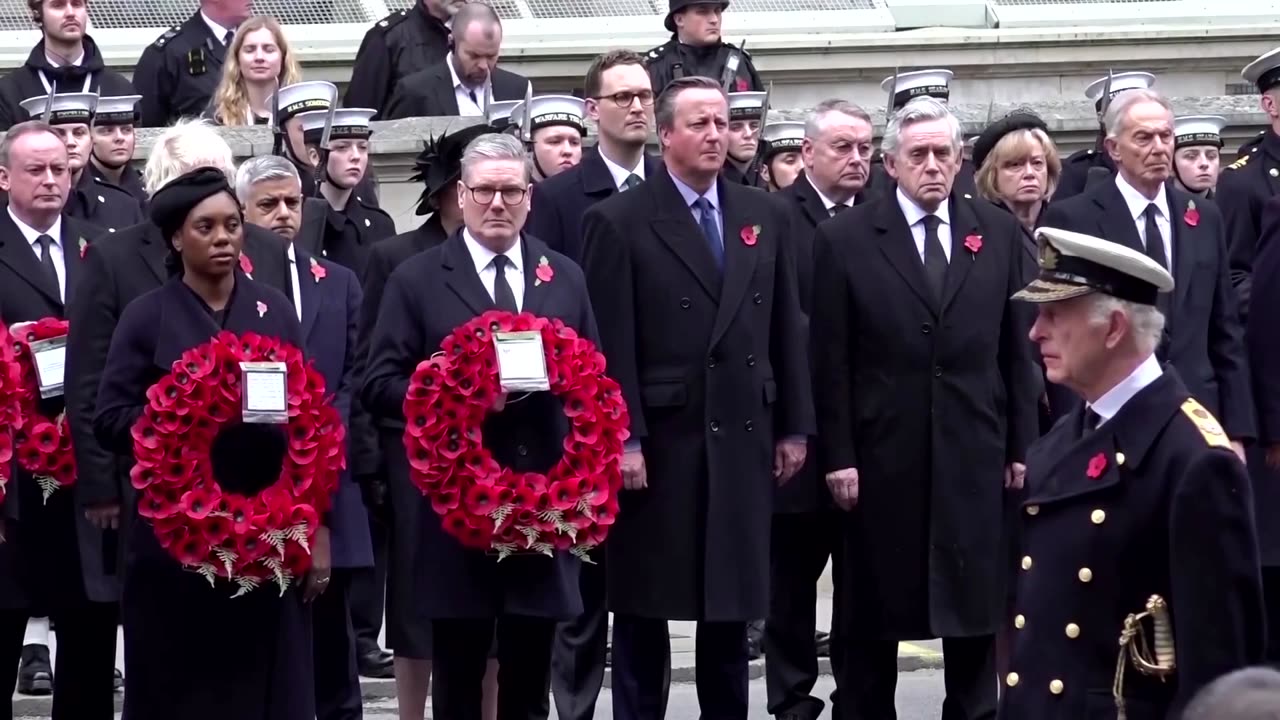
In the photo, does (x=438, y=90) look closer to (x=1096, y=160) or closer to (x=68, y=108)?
(x=68, y=108)

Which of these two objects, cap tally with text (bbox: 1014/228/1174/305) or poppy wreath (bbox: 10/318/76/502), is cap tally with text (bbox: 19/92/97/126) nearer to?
poppy wreath (bbox: 10/318/76/502)

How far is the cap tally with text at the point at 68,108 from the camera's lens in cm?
1062

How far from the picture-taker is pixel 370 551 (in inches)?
360

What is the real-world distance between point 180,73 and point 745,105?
3.30 metres

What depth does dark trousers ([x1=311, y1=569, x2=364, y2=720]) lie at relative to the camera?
9.06 m

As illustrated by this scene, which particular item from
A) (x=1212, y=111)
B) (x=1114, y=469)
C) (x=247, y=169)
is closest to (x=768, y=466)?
(x=247, y=169)

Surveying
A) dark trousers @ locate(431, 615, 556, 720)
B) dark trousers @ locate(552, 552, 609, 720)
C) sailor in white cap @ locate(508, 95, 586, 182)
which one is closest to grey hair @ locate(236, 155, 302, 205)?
sailor in white cap @ locate(508, 95, 586, 182)

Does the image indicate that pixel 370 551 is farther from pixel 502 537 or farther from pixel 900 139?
pixel 900 139

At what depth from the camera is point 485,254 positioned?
8.50 meters

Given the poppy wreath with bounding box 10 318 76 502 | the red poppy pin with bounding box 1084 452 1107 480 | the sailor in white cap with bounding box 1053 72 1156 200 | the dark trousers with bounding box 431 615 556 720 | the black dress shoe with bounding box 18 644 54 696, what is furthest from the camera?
the sailor in white cap with bounding box 1053 72 1156 200

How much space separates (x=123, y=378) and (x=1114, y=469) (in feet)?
11.6

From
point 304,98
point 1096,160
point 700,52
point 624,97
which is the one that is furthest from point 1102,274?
point 700,52

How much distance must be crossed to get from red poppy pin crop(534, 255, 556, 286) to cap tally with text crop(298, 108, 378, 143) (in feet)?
7.67

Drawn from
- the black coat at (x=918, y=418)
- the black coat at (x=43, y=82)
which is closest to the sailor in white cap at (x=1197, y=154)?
the black coat at (x=918, y=418)
